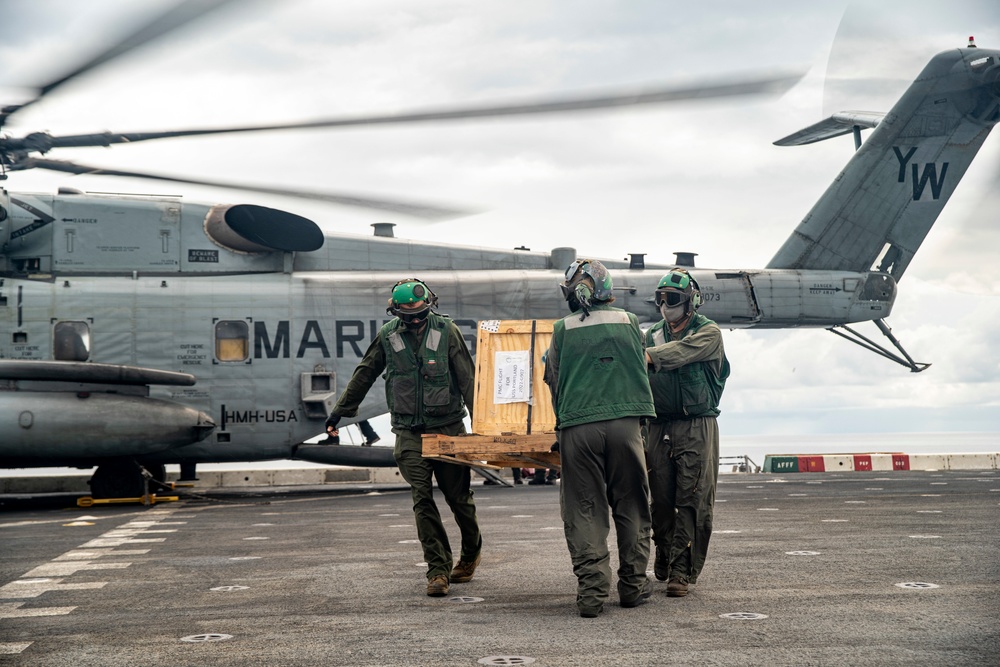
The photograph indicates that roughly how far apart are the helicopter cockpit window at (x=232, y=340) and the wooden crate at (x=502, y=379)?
10365mm

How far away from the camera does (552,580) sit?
285 inches

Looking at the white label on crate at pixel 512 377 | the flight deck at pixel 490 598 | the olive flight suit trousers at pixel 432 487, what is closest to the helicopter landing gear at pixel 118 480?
the flight deck at pixel 490 598

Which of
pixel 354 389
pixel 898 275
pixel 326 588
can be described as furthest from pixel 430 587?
pixel 898 275

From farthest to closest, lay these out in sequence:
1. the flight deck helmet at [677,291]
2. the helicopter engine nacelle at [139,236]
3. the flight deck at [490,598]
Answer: the helicopter engine nacelle at [139,236] < the flight deck helmet at [677,291] < the flight deck at [490,598]

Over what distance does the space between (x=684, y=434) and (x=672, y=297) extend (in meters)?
1.01

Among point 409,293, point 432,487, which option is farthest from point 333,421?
point 409,293

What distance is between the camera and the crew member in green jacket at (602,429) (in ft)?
20.9

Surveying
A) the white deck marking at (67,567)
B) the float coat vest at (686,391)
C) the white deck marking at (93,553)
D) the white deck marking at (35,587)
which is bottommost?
the white deck marking at (93,553)

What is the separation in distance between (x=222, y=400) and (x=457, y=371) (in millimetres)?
10987

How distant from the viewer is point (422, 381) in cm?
761

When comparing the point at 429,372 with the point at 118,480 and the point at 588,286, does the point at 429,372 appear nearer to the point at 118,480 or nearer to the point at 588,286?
the point at 588,286

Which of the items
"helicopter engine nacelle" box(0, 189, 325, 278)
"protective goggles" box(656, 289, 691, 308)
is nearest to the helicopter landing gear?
"helicopter engine nacelle" box(0, 189, 325, 278)

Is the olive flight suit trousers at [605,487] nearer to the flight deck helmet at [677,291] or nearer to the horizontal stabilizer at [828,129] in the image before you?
the flight deck helmet at [677,291]

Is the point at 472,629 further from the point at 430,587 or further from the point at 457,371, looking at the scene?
the point at 457,371
